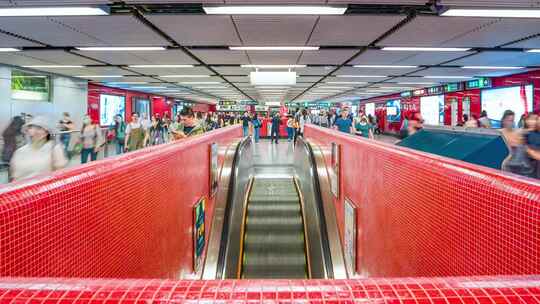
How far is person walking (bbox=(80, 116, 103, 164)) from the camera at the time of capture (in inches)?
308

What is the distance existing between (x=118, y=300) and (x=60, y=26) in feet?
21.2

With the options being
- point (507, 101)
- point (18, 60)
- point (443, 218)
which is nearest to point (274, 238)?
point (443, 218)

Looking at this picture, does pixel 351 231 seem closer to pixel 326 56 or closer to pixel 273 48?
pixel 273 48

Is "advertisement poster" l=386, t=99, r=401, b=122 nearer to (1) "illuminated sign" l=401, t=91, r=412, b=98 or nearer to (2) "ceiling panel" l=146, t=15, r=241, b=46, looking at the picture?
(1) "illuminated sign" l=401, t=91, r=412, b=98

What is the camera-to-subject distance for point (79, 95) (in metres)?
14.1

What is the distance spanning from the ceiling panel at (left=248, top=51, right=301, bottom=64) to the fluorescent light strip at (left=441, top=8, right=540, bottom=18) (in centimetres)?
377

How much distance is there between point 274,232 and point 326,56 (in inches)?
182

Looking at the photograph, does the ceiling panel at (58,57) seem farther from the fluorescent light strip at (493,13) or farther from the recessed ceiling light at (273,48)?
the fluorescent light strip at (493,13)

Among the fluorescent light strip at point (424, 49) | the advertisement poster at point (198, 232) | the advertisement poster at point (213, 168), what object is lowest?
the advertisement poster at point (198, 232)

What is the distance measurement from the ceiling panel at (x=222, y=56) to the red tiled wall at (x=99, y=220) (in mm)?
5534

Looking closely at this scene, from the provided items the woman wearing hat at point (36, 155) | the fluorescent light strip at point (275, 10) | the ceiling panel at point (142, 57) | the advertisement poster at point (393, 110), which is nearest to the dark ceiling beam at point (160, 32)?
the ceiling panel at point (142, 57)

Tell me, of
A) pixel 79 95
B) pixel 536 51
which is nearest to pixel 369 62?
pixel 536 51

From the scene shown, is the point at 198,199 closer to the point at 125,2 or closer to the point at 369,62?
the point at 125,2

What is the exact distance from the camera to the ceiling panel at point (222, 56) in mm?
8141
